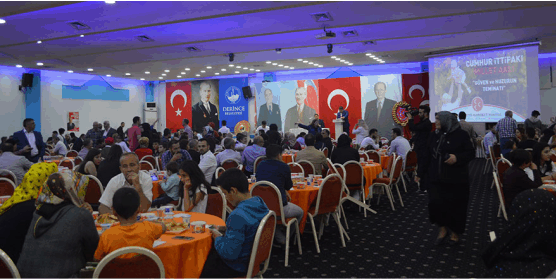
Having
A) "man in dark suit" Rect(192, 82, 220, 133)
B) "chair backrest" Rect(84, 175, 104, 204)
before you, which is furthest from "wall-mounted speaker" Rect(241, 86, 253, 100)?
"chair backrest" Rect(84, 175, 104, 204)

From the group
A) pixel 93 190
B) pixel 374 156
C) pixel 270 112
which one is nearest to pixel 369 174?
pixel 374 156

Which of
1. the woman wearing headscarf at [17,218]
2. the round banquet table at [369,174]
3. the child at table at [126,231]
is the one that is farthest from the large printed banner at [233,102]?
the child at table at [126,231]

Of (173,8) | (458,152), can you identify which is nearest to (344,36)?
(173,8)

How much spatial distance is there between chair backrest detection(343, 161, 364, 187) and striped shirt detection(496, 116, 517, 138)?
638 centimetres

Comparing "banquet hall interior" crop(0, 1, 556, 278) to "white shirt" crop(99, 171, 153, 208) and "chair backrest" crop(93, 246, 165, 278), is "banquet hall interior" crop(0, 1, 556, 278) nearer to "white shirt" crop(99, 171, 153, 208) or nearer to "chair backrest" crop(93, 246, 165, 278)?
"chair backrest" crop(93, 246, 165, 278)

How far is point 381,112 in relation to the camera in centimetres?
1761

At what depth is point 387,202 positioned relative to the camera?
7.59m

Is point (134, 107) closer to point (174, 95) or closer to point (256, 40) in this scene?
point (174, 95)

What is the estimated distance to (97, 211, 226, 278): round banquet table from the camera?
266 cm

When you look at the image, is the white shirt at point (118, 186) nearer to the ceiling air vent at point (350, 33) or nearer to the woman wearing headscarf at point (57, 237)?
the woman wearing headscarf at point (57, 237)

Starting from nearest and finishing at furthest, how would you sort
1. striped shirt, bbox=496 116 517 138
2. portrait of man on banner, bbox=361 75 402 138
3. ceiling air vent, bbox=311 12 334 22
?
ceiling air vent, bbox=311 12 334 22, striped shirt, bbox=496 116 517 138, portrait of man on banner, bbox=361 75 402 138

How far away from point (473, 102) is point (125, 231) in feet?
45.3

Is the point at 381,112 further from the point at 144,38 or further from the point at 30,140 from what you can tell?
the point at 30,140

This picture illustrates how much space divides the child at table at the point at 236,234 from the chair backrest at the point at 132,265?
57 cm
